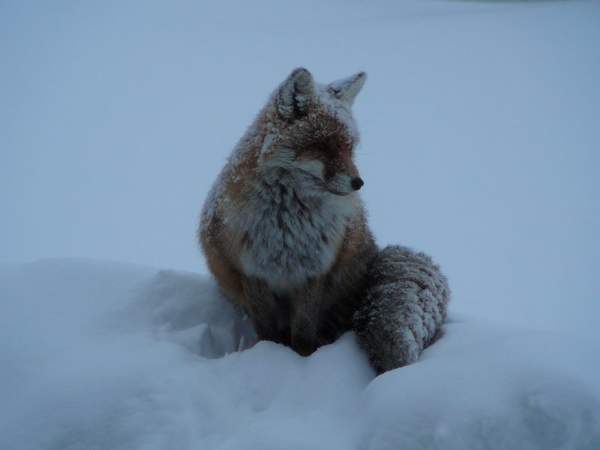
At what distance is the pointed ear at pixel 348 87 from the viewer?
3406mm

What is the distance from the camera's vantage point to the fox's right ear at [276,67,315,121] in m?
3.02

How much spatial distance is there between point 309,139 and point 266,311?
1.23 meters

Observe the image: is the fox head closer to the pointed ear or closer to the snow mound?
the pointed ear

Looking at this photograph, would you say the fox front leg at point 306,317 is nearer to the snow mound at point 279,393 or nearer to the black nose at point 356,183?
the snow mound at point 279,393

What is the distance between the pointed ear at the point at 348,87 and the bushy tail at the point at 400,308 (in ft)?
4.04

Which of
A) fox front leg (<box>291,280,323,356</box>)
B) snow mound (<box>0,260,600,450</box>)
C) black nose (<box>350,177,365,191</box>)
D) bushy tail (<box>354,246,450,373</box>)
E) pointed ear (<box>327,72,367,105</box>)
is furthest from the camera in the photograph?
pointed ear (<box>327,72,367,105</box>)

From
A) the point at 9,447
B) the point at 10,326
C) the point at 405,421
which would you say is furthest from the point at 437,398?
the point at 10,326

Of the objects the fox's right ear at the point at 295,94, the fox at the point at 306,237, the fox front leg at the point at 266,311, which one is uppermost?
the fox's right ear at the point at 295,94

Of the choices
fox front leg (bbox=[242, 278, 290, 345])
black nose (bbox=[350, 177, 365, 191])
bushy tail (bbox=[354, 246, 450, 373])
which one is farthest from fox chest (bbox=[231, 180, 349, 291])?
bushy tail (bbox=[354, 246, 450, 373])

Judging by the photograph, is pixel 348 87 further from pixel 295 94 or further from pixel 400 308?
pixel 400 308

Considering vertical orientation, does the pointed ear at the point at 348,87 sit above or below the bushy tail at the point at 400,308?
above

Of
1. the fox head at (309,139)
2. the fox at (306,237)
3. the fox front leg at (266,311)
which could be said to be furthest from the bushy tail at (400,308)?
the fox head at (309,139)

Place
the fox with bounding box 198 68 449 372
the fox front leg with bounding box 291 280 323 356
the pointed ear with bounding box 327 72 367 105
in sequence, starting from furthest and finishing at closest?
the pointed ear with bounding box 327 72 367 105, the fox front leg with bounding box 291 280 323 356, the fox with bounding box 198 68 449 372

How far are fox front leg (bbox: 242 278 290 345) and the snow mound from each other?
0.41 m
